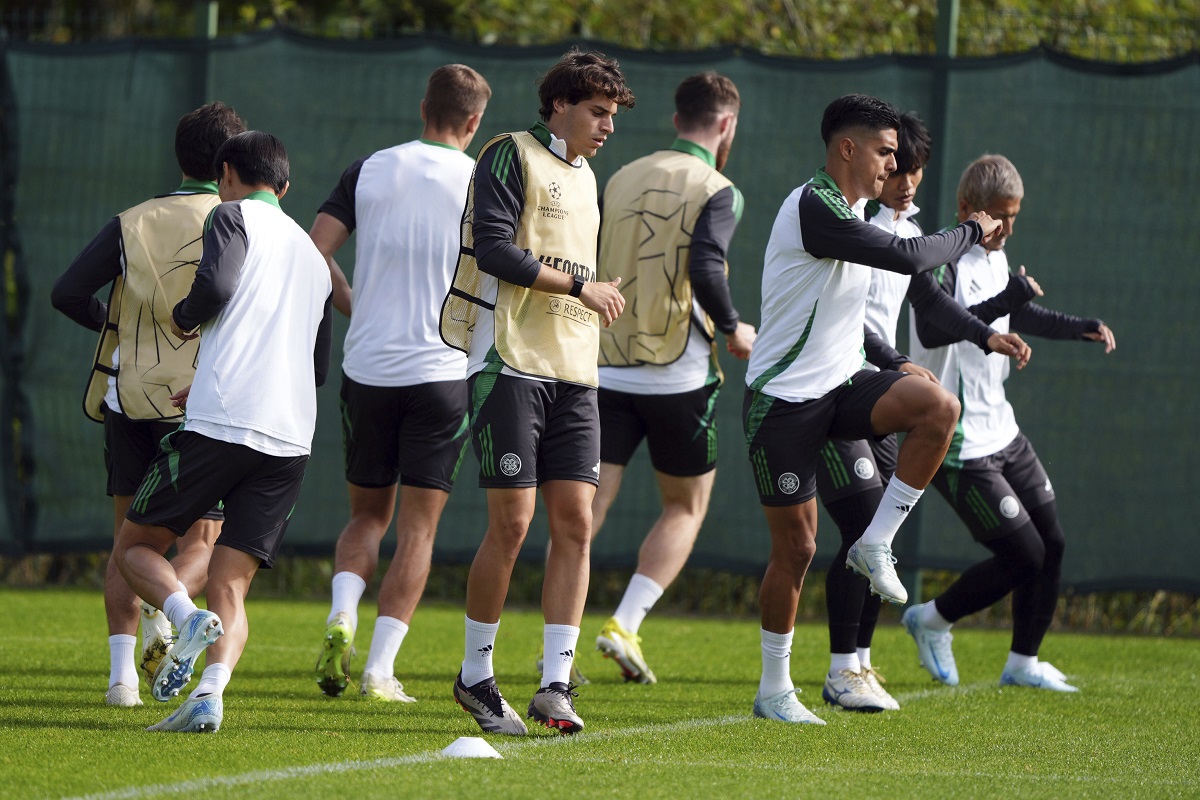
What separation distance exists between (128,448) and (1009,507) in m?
3.32

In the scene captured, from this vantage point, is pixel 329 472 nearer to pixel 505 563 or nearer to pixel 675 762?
pixel 505 563

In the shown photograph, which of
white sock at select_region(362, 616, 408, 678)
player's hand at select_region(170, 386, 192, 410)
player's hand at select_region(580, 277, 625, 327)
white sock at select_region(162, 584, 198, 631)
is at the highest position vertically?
player's hand at select_region(580, 277, 625, 327)

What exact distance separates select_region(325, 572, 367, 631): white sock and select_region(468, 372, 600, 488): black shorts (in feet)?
3.72

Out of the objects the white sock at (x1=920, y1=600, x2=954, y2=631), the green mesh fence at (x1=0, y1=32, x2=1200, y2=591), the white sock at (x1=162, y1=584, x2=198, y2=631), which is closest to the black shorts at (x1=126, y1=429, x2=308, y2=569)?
the white sock at (x1=162, y1=584, x2=198, y2=631)

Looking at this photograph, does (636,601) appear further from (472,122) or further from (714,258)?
(472,122)

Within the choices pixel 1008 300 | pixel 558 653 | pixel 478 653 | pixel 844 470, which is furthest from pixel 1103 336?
pixel 478 653

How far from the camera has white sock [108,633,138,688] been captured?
5.50 metres

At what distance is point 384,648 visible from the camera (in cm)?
583

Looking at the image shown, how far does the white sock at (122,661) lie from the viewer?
550cm

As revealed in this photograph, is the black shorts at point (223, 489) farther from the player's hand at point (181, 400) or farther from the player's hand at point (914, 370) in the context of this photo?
the player's hand at point (914, 370)

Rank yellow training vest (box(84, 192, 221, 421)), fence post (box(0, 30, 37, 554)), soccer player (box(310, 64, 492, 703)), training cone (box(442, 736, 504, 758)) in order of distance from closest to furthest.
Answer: training cone (box(442, 736, 504, 758)) < yellow training vest (box(84, 192, 221, 421)) < soccer player (box(310, 64, 492, 703)) < fence post (box(0, 30, 37, 554))

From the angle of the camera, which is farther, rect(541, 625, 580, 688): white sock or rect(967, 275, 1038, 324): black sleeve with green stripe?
rect(967, 275, 1038, 324): black sleeve with green stripe

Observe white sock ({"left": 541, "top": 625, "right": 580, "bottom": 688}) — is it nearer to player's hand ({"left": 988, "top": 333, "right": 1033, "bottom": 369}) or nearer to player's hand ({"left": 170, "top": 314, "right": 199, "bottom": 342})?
player's hand ({"left": 170, "top": 314, "right": 199, "bottom": 342})

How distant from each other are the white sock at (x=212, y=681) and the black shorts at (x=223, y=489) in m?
0.35
